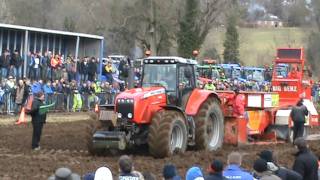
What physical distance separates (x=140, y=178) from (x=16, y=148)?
9234 mm

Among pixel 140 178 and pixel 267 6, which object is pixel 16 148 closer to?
pixel 140 178

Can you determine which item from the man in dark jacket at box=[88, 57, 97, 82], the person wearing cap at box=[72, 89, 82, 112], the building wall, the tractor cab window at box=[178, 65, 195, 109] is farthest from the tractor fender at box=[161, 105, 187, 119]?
the man in dark jacket at box=[88, 57, 97, 82]

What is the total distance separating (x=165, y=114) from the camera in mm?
14008

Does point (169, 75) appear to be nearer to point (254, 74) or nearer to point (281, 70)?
point (281, 70)

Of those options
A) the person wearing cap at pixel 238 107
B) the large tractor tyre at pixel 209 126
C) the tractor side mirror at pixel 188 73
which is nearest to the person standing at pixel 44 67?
the person wearing cap at pixel 238 107

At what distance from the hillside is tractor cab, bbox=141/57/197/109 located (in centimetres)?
5284

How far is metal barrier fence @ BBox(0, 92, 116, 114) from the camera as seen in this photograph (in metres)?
24.6

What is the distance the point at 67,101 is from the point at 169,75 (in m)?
13.3

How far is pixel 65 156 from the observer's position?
14.2m

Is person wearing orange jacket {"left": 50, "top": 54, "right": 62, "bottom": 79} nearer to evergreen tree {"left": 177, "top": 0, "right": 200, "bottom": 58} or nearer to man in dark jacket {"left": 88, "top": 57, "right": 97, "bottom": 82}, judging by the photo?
man in dark jacket {"left": 88, "top": 57, "right": 97, "bottom": 82}

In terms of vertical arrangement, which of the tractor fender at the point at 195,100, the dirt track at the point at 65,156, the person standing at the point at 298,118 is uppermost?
the tractor fender at the point at 195,100

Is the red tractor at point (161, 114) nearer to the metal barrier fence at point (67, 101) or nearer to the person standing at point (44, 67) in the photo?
the metal barrier fence at point (67, 101)

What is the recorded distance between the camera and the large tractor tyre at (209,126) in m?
15.1

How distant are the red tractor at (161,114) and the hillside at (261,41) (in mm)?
52624
